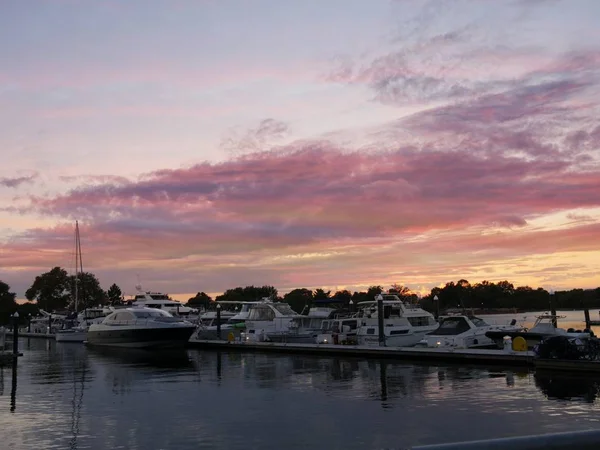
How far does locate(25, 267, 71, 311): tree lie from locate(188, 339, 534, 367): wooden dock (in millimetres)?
115217

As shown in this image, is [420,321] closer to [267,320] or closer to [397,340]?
[397,340]

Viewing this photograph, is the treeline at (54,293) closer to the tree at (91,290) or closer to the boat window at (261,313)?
the tree at (91,290)

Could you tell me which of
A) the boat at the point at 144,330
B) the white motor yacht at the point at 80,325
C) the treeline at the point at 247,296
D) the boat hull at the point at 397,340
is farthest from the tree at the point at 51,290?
the boat hull at the point at 397,340

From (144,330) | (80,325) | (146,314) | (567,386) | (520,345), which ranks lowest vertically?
(567,386)

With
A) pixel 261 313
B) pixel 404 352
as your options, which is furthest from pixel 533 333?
pixel 261 313

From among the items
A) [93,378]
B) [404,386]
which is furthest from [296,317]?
[404,386]

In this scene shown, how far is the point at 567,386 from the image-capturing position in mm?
23125

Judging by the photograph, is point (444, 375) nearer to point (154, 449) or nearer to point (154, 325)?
point (154, 449)

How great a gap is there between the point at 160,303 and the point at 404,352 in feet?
143

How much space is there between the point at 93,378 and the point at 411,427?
65.4 feet

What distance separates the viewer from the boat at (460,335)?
3719 centimetres

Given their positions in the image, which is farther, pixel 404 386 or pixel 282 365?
pixel 282 365

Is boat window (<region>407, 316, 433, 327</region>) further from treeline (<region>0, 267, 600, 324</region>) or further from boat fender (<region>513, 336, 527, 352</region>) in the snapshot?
treeline (<region>0, 267, 600, 324</region>)

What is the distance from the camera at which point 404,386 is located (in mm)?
25094
